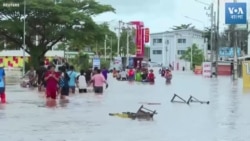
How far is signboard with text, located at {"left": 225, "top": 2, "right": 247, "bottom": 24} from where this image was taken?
55263mm

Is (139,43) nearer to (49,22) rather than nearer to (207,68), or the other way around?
(207,68)

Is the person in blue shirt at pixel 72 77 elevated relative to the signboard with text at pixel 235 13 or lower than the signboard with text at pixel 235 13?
lower

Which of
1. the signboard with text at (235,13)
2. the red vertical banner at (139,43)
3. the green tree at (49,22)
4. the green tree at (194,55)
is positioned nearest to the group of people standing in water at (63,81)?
the signboard with text at (235,13)

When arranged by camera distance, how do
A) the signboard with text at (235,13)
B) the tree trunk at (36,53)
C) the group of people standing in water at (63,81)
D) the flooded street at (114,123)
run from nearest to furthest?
the flooded street at (114,123) → the group of people standing in water at (63,81) → the signboard with text at (235,13) → the tree trunk at (36,53)

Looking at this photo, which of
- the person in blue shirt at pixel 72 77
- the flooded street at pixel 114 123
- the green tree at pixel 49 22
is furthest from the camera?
the green tree at pixel 49 22

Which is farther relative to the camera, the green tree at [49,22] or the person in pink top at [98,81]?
the green tree at [49,22]

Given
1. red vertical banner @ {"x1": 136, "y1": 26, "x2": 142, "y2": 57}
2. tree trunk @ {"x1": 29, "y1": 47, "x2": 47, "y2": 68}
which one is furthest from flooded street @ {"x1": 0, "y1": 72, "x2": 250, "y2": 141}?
red vertical banner @ {"x1": 136, "y1": 26, "x2": 142, "y2": 57}

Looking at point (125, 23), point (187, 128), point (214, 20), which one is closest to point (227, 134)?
point (187, 128)

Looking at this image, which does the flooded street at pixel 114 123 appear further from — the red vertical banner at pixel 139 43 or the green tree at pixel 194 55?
the green tree at pixel 194 55

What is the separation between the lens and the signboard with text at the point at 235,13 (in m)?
55.3

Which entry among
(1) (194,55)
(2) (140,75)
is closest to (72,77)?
(2) (140,75)

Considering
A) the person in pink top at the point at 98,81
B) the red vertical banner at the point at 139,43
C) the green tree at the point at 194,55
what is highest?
the red vertical banner at the point at 139,43

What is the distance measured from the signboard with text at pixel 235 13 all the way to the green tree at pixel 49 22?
75.9 ft

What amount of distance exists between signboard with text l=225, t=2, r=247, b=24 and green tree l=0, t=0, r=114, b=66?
2313cm
